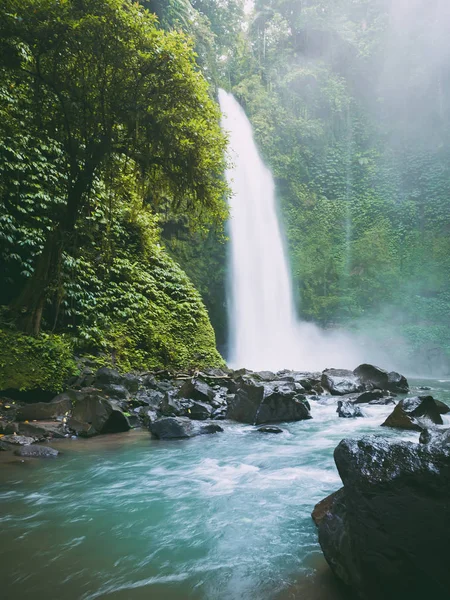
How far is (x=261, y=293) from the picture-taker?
20938 mm

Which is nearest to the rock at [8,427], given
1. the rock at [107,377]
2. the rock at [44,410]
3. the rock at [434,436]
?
the rock at [44,410]

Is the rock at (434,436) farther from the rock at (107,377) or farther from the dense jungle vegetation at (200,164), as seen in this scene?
the dense jungle vegetation at (200,164)

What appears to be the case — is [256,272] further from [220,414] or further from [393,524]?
[393,524]

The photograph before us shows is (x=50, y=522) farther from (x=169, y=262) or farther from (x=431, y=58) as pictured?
(x=431, y=58)

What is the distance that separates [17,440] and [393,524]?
169 inches

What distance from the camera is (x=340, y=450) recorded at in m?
2.19

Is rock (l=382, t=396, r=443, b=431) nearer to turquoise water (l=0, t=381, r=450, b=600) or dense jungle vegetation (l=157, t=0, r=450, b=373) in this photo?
turquoise water (l=0, t=381, r=450, b=600)

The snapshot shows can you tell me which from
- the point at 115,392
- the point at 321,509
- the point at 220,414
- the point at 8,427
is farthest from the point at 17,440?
the point at 321,509

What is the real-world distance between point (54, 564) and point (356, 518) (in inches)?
66.0

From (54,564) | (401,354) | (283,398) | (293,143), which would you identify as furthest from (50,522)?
(293,143)

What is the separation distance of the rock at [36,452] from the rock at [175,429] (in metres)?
1.38

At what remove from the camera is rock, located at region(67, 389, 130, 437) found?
538 centimetres

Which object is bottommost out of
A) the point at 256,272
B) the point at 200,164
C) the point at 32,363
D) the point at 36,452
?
the point at 36,452

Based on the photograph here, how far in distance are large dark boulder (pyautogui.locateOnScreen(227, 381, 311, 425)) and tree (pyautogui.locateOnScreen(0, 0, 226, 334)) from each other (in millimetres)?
4042
